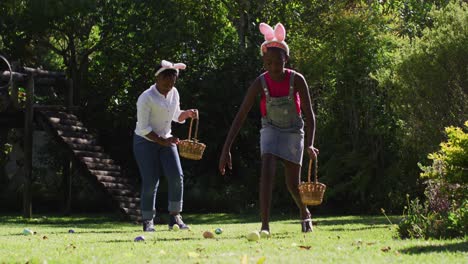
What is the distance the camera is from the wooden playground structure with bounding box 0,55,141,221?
1580 centimetres

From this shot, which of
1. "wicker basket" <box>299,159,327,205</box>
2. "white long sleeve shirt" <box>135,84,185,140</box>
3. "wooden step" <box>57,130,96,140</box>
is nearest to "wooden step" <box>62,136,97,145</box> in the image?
"wooden step" <box>57,130,96,140</box>

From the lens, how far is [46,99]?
2097cm

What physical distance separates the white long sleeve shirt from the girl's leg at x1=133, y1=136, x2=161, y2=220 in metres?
0.14

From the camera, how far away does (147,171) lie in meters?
10.4

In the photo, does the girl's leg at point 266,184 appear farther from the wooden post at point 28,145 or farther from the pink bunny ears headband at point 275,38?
the wooden post at point 28,145

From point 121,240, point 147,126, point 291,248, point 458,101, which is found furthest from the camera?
point 458,101

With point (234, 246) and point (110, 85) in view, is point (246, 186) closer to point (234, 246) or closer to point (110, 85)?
point (110, 85)

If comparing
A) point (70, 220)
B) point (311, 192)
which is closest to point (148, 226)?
point (311, 192)

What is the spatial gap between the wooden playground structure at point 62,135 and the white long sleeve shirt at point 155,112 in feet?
16.1

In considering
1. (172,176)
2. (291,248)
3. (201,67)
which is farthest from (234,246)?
(201,67)

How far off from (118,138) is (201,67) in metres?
2.46

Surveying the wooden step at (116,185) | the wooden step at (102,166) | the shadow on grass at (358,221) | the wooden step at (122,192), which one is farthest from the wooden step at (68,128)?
the shadow on grass at (358,221)

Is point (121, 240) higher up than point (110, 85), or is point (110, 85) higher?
point (110, 85)

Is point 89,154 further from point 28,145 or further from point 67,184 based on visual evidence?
point 67,184
